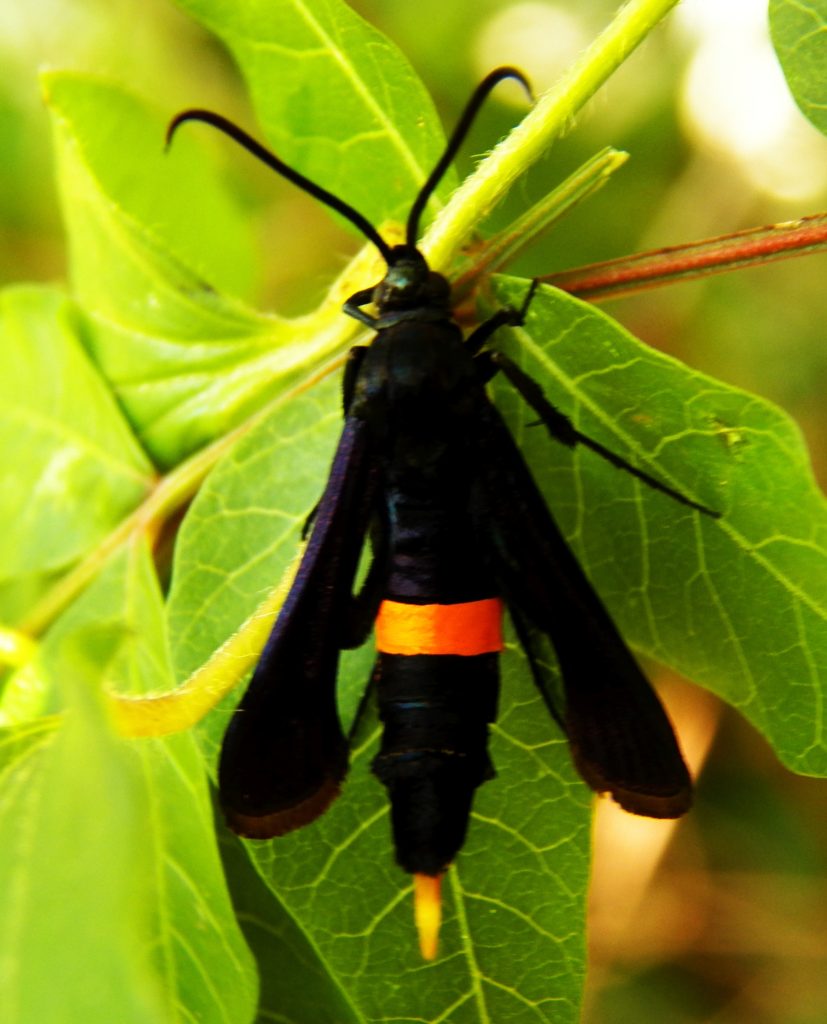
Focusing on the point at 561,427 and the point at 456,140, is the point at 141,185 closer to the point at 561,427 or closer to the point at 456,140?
the point at 456,140

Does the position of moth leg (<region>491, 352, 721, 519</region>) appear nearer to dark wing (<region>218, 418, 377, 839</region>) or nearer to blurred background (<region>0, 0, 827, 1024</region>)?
dark wing (<region>218, 418, 377, 839</region>)

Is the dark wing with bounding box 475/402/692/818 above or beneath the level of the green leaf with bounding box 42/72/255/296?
beneath

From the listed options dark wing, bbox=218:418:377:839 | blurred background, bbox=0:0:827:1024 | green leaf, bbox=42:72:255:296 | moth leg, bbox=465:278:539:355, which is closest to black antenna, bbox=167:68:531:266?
moth leg, bbox=465:278:539:355

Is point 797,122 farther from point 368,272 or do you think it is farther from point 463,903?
point 463,903

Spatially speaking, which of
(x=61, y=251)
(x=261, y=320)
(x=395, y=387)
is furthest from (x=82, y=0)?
(x=395, y=387)

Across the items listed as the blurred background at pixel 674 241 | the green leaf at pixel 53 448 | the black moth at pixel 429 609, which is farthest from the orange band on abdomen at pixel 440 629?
the blurred background at pixel 674 241

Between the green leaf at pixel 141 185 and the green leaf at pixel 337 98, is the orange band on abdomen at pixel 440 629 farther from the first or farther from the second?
the green leaf at pixel 141 185
